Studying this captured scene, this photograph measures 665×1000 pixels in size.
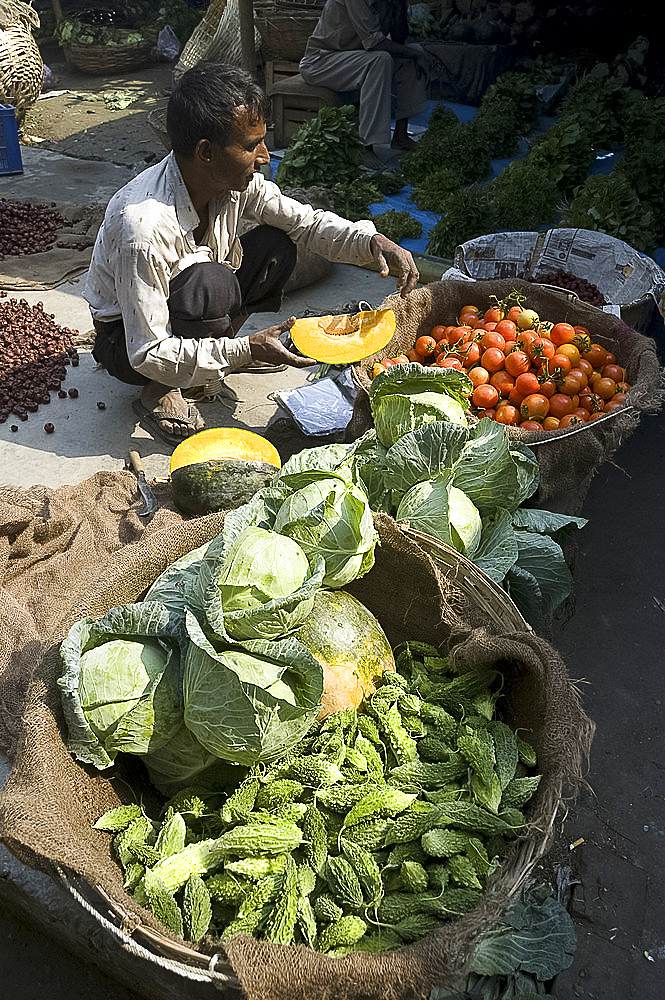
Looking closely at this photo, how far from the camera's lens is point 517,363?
3.14 metres

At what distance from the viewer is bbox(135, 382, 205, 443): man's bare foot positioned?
3.60 metres

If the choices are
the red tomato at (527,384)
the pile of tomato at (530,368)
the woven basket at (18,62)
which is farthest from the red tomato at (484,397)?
the woven basket at (18,62)

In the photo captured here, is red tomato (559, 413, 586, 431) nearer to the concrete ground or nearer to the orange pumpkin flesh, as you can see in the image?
the concrete ground

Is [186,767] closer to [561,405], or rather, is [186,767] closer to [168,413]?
[561,405]

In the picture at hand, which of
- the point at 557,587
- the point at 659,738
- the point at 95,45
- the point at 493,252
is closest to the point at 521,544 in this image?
the point at 557,587

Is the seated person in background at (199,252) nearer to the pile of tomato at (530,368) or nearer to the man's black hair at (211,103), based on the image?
the man's black hair at (211,103)

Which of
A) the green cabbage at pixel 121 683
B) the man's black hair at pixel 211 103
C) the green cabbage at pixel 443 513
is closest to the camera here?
the green cabbage at pixel 121 683

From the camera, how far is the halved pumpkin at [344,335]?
3.18 meters

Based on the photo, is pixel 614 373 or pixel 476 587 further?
pixel 614 373

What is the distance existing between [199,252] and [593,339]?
182 cm

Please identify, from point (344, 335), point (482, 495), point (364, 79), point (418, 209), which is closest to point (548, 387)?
point (344, 335)

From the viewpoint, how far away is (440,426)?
2264 millimetres

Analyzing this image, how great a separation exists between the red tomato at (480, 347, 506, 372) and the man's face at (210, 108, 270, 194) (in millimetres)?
1184

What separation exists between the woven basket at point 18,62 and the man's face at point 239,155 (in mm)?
5480
